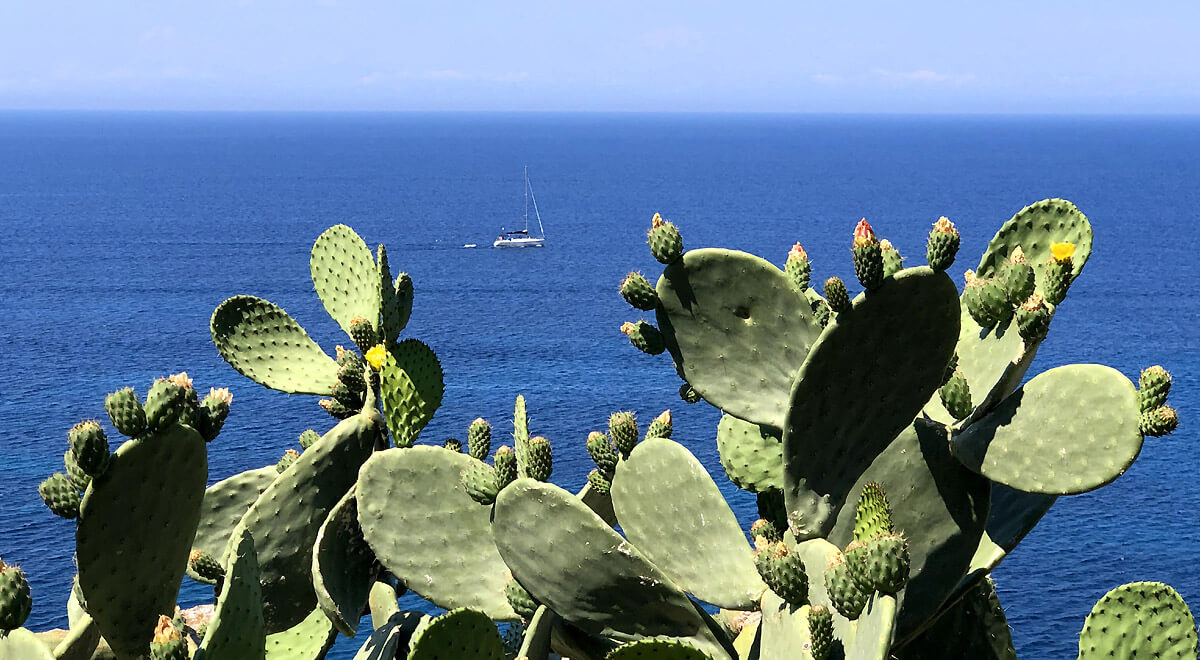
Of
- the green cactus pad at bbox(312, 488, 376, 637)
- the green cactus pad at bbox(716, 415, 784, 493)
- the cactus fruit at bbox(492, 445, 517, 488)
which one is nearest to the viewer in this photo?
the cactus fruit at bbox(492, 445, 517, 488)

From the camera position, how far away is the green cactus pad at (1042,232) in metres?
4.73

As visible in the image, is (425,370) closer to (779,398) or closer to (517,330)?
(779,398)

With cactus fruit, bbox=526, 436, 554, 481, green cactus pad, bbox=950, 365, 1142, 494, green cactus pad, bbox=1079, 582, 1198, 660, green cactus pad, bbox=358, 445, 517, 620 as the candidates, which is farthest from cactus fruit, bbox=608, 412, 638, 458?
green cactus pad, bbox=1079, 582, 1198, 660

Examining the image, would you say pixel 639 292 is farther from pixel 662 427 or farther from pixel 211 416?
pixel 211 416

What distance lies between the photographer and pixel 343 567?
17.5ft

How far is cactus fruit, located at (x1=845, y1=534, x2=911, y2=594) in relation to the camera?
335 cm

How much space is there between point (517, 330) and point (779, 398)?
57.7 m

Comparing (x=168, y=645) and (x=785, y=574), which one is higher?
(x=168, y=645)

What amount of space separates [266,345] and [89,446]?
2.89 metres

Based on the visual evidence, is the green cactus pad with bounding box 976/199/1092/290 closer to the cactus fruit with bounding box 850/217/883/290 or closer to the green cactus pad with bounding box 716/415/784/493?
the cactus fruit with bounding box 850/217/883/290

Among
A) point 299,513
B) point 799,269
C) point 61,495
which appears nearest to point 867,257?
point 799,269

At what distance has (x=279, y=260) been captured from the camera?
274 ft

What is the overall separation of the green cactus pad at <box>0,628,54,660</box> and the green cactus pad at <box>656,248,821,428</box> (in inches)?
89.9

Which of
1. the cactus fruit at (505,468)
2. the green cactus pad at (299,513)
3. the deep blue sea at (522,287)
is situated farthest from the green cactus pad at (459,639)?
the deep blue sea at (522,287)
